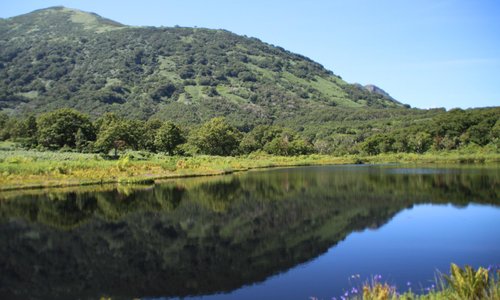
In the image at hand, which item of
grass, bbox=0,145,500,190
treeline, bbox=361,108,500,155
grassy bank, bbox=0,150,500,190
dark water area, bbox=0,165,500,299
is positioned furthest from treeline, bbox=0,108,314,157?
dark water area, bbox=0,165,500,299

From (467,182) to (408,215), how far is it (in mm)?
22617

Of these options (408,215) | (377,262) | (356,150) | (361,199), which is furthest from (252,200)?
(356,150)

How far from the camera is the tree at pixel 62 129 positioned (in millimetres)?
87062

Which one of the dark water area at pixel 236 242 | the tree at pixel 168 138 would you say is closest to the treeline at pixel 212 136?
the tree at pixel 168 138

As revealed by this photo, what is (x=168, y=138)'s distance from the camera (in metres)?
101

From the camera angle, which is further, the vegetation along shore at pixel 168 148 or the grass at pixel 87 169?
the vegetation along shore at pixel 168 148

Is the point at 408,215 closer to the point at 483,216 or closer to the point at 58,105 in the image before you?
the point at 483,216

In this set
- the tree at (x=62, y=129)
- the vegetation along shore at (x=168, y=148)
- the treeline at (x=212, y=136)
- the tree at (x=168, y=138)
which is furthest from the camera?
the tree at (x=168, y=138)

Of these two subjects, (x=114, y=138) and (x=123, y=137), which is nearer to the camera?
(x=114, y=138)

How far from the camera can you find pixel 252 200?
3794cm

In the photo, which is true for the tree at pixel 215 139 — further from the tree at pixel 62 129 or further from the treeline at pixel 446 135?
the treeline at pixel 446 135

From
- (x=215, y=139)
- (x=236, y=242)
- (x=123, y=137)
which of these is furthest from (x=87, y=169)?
(x=215, y=139)

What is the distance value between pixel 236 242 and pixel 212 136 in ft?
317

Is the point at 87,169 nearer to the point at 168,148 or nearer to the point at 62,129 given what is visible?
the point at 62,129
